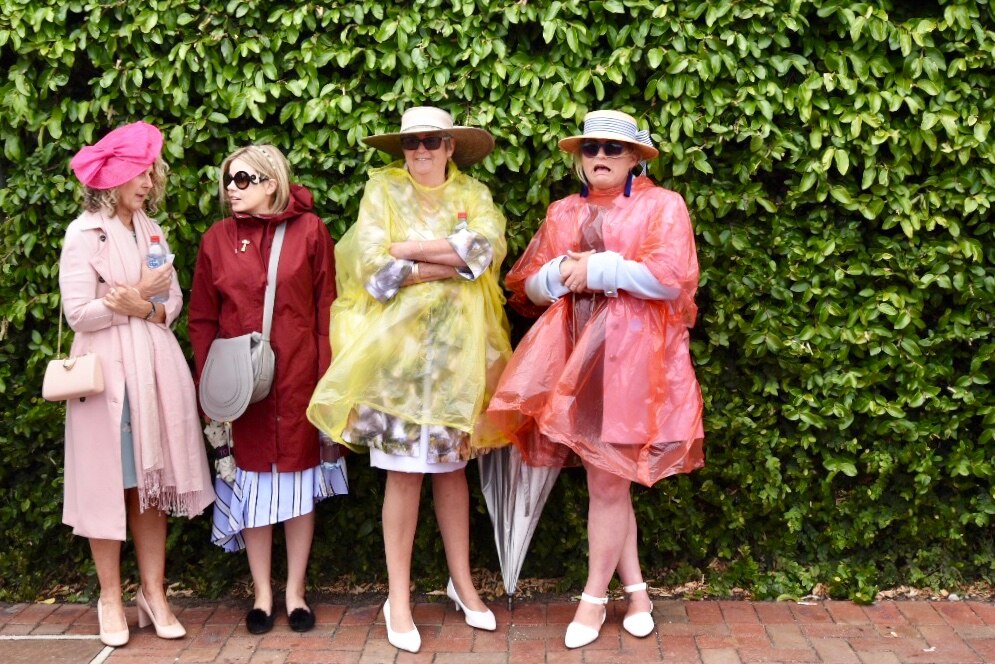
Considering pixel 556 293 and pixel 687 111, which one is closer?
pixel 556 293

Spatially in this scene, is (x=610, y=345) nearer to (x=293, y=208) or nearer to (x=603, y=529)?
(x=603, y=529)

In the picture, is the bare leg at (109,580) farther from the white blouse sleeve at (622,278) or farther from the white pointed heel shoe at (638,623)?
the white blouse sleeve at (622,278)

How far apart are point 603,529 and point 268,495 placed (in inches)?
49.5

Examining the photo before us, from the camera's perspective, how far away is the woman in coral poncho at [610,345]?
12.7 feet

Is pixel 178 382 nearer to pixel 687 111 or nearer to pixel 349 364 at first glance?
pixel 349 364

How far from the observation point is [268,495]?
13.7ft

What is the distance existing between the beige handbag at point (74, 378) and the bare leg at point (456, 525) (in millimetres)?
1270

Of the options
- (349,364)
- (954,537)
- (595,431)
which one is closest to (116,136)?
(349,364)

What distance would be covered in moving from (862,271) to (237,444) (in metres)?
2.50

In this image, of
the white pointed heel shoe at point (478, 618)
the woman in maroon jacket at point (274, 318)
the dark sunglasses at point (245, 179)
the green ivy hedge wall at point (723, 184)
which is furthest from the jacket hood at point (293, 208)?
the white pointed heel shoe at point (478, 618)

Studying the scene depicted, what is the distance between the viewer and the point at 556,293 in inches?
158

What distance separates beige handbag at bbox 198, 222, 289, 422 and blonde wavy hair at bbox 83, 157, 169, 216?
0.50 m

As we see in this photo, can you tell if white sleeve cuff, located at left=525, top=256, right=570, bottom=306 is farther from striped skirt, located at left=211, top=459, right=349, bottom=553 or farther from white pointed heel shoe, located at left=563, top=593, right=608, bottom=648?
white pointed heel shoe, located at left=563, top=593, right=608, bottom=648

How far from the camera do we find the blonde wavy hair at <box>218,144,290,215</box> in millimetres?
4125
